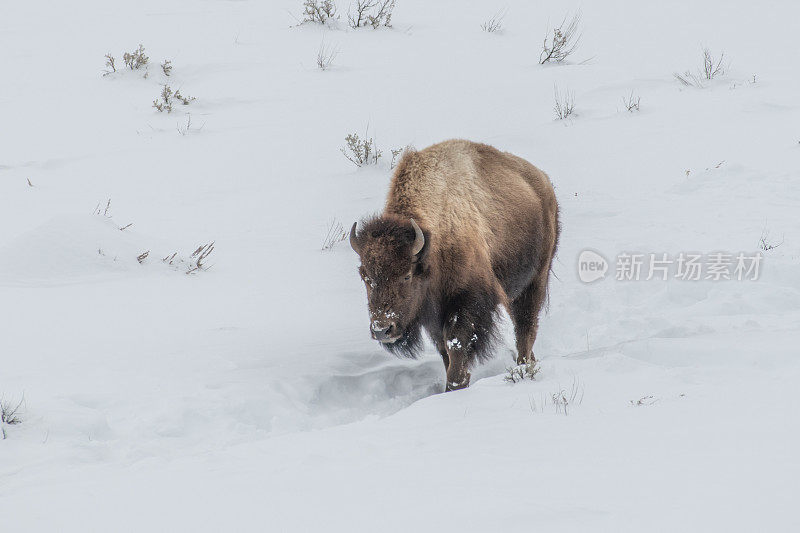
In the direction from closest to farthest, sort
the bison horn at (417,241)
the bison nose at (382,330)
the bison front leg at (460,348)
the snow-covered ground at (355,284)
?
the snow-covered ground at (355,284)
the bison nose at (382,330)
the bison horn at (417,241)
the bison front leg at (460,348)

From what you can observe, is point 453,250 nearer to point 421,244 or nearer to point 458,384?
point 421,244

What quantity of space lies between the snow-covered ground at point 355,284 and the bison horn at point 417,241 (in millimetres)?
872

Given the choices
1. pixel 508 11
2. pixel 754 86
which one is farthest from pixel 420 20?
pixel 754 86

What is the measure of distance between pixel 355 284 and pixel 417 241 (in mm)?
2559

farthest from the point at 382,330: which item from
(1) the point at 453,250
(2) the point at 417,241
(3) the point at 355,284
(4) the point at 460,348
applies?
(3) the point at 355,284

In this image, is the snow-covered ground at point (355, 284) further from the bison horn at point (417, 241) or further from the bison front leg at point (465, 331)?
the bison horn at point (417, 241)

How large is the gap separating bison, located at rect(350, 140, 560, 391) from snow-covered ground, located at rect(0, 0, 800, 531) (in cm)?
43

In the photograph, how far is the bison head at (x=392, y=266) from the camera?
403 centimetres

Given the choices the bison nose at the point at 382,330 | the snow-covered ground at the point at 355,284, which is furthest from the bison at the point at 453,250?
the snow-covered ground at the point at 355,284

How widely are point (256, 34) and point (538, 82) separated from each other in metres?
5.47

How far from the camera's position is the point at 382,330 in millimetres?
3924

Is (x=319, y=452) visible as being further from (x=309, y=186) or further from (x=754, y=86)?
(x=754, y=86)

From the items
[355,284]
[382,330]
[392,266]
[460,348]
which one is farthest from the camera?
[355,284]

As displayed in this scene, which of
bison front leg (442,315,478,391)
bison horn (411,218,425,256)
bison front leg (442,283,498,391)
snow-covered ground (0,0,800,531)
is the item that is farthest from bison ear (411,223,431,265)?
snow-covered ground (0,0,800,531)
